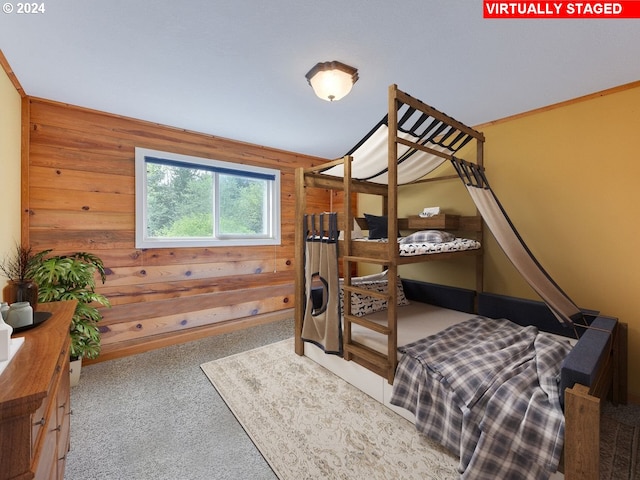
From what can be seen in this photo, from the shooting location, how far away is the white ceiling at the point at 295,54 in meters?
1.42

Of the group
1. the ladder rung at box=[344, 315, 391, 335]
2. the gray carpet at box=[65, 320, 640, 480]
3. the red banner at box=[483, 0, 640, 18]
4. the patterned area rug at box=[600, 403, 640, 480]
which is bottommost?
the patterned area rug at box=[600, 403, 640, 480]

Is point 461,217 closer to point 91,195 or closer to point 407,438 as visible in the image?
point 407,438

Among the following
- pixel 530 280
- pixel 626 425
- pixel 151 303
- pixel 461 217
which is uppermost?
pixel 461 217

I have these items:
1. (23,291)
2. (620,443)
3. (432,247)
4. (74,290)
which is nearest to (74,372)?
(74,290)

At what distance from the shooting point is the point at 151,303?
284cm

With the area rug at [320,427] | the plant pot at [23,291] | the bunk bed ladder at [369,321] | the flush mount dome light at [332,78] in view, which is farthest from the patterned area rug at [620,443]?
the plant pot at [23,291]

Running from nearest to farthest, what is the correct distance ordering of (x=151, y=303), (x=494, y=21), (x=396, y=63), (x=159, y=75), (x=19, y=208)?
(x=494, y=21)
(x=396, y=63)
(x=159, y=75)
(x=19, y=208)
(x=151, y=303)

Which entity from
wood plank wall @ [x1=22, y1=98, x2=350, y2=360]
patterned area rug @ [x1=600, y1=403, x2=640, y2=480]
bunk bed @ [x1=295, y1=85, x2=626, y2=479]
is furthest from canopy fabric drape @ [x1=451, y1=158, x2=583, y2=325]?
wood plank wall @ [x1=22, y1=98, x2=350, y2=360]

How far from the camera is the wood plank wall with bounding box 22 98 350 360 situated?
2379mm

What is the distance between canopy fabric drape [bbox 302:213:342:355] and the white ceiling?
1.13m

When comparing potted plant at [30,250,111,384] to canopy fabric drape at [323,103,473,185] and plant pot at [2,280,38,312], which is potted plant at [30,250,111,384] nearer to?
plant pot at [2,280,38,312]

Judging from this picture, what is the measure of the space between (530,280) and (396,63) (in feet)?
5.86

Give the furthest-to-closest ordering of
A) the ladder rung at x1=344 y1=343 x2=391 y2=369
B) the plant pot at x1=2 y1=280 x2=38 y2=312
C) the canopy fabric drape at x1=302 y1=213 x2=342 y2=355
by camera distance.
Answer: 1. the canopy fabric drape at x1=302 y1=213 x2=342 y2=355
2. the ladder rung at x1=344 y1=343 x2=391 y2=369
3. the plant pot at x1=2 y1=280 x2=38 y2=312

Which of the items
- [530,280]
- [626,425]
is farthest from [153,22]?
[626,425]
